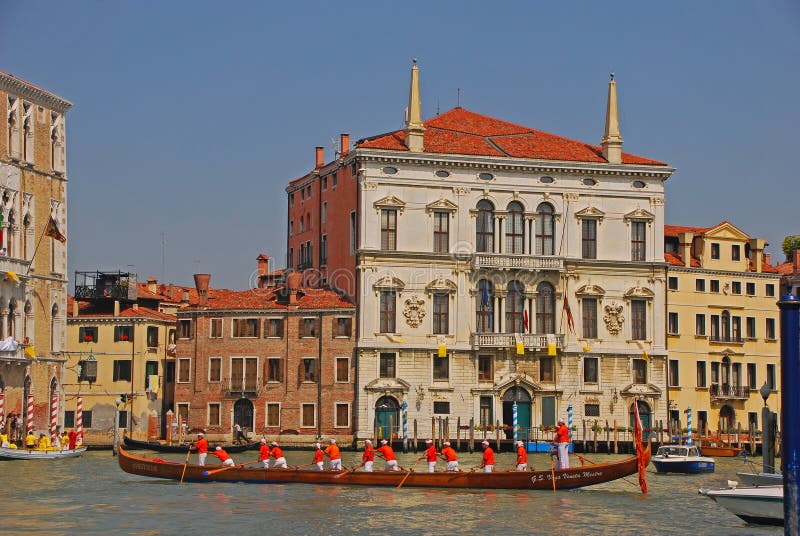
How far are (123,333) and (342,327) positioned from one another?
44.2 ft

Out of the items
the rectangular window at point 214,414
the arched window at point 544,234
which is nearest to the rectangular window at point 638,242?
the arched window at point 544,234

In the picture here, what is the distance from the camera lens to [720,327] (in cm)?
7681

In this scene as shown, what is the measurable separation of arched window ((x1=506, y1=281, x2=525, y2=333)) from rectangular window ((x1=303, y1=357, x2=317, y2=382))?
372 inches

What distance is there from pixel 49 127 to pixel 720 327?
112 ft

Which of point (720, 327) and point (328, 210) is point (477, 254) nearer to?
point (328, 210)

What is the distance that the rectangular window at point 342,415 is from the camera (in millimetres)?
70375

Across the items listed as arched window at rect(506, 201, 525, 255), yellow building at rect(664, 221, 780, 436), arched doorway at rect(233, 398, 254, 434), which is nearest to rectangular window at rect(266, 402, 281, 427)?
arched doorway at rect(233, 398, 254, 434)

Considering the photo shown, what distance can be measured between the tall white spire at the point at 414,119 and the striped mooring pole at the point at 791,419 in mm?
45908

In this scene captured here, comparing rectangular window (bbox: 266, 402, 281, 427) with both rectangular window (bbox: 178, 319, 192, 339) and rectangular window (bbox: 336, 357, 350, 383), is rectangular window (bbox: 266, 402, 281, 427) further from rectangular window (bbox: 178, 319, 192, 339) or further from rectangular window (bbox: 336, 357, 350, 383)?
rectangular window (bbox: 178, 319, 192, 339)

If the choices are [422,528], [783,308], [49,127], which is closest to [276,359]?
[49,127]

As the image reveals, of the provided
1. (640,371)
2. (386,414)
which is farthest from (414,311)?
(640,371)

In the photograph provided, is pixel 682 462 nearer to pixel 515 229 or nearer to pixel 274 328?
pixel 515 229

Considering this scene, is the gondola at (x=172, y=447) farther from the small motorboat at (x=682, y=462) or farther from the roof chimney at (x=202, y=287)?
the small motorboat at (x=682, y=462)

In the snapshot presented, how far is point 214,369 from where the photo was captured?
71.9 m
